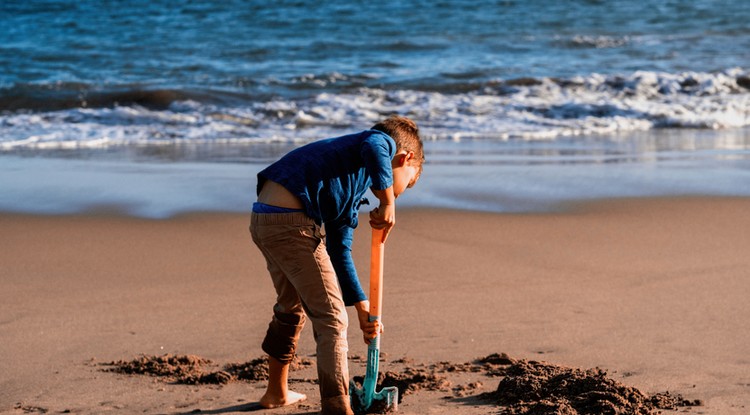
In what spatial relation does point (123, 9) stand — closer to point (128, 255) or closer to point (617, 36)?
point (617, 36)

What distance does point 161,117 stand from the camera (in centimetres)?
1104

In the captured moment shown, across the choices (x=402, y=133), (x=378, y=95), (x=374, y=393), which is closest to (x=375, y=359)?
(x=374, y=393)

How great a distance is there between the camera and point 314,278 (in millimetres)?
2977

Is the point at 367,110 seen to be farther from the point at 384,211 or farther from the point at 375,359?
the point at 384,211

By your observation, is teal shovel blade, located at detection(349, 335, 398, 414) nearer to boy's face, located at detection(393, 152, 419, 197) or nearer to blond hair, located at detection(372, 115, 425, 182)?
boy's face, located at detection(393, 152, 419, 197)

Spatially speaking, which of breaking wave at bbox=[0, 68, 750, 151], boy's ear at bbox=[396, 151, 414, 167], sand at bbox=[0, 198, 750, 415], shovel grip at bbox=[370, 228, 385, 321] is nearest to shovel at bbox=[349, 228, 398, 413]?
shovel grip at bbox=[370, 228, 385, 321]

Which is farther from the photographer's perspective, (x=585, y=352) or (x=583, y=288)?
(x=583, y=288)

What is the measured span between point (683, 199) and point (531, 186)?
1004 millimetres

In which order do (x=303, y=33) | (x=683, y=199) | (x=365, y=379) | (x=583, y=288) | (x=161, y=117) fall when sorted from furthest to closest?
(x=303, y=33) → (x=161, y=117) → (x=683, y=199) → (x=583, y=288) → (x=365, y=379)

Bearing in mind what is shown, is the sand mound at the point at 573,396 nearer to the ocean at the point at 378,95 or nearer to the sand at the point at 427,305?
the sand at the point at 427,305

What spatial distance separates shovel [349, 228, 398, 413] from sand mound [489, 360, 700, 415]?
370mm

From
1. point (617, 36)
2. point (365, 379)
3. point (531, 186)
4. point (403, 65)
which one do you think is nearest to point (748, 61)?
point (617, 36)

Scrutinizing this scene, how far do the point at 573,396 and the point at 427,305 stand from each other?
119 centimetres

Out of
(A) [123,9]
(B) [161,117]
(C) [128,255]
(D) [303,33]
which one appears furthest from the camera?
(A) [123,9]
